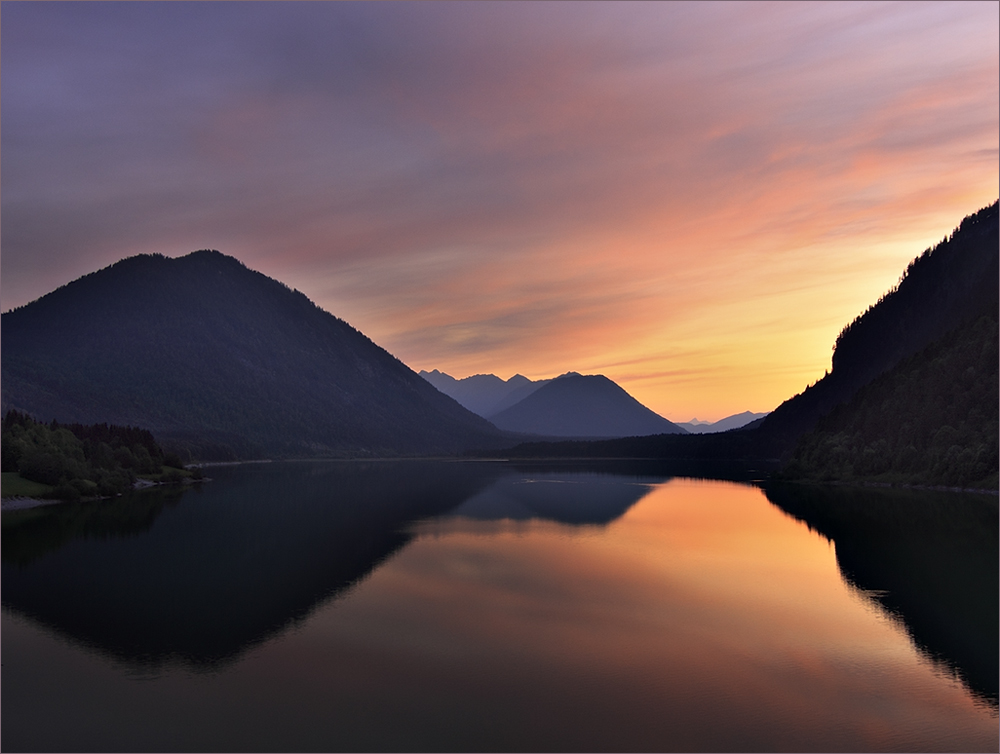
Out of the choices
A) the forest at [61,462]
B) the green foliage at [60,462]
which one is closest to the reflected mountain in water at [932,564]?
the green foliage at [60,462]

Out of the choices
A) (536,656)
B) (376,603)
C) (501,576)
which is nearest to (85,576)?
(376,603)

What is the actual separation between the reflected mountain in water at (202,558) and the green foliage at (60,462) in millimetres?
5583

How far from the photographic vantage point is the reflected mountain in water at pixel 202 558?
40.7 metres

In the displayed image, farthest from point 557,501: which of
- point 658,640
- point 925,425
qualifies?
point 658,640

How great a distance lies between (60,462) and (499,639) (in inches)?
3955

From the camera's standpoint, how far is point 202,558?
2552 inches

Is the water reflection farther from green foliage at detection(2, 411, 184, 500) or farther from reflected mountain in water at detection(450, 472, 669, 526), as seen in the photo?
reflected mountain in water at detection(450, 472, 669, 526)

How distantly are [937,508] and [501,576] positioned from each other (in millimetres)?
71379

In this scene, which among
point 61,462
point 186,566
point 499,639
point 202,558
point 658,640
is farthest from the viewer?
point 61,462

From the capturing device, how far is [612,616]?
44.4 metres

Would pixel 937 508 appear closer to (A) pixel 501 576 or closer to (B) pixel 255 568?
(A) pixel 501 576

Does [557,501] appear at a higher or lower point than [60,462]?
lower

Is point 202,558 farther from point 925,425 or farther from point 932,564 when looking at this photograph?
point 925,425

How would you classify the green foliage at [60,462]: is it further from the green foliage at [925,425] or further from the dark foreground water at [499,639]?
the green foliage at [925,425]
